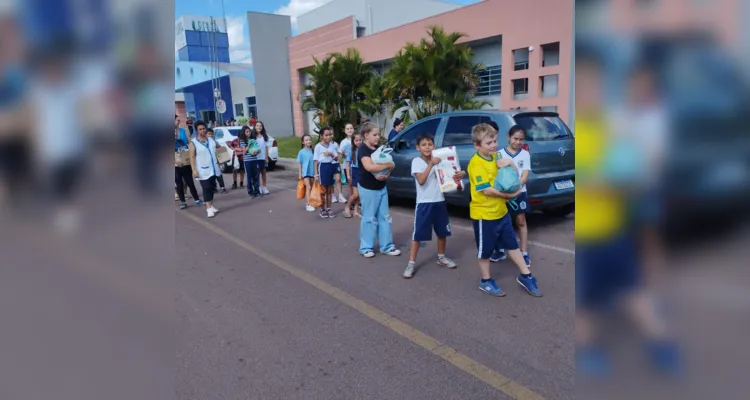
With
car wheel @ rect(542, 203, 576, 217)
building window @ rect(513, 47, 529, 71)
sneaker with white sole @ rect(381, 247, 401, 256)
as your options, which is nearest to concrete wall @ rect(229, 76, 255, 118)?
building window @ rect(513, 47, 529, 71)

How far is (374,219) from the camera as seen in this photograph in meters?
5.24

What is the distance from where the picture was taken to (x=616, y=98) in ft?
2.06

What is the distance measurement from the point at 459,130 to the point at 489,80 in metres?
8.04

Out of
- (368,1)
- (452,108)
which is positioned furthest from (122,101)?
(368,1)

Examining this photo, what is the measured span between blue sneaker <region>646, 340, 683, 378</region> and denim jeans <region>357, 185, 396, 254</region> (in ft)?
14.7

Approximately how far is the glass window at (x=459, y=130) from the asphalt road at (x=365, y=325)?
5.11 feet

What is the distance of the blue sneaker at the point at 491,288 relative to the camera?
393 cm

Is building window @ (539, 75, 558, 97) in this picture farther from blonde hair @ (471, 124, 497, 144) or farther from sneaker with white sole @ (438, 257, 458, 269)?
blonde hair @ (471, 124, 497, 144)

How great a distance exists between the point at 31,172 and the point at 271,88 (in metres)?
27.3

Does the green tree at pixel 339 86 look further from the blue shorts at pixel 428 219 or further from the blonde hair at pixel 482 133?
the blonde hair at pixel 482 133

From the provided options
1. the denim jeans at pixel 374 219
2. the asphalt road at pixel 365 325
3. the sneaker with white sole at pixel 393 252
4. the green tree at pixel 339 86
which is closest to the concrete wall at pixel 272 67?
the green tree at pixel 339 86

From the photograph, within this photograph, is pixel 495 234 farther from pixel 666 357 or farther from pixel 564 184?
pixel 666 357

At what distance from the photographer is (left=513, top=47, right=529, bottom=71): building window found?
484 inches

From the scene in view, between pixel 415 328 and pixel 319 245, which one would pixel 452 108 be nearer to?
pixel 319 245
